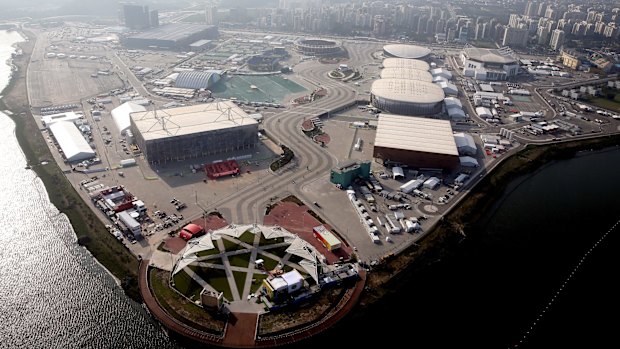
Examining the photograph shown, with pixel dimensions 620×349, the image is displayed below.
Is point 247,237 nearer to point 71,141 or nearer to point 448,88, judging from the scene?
point 71,141

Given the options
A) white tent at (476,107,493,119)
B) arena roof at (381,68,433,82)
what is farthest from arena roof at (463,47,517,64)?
white tent at (476,107,493,119)

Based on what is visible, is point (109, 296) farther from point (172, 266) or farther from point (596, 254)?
point (596, 254)

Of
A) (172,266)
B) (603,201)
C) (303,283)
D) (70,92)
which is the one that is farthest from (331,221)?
(70,92)

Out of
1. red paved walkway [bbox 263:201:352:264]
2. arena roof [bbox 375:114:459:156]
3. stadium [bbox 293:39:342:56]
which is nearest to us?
red paved walkway [bbox 263:201:352:264]

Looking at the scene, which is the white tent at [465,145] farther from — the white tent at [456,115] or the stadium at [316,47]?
the stadium at [316,47]

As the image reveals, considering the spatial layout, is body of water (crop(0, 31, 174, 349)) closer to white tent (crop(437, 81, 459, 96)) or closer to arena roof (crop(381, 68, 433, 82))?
arena roof (crop(381, 68, 433, 82))

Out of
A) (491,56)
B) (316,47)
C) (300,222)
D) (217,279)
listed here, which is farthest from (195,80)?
(491,56)

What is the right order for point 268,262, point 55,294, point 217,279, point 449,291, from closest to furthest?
point 55,294 < point 217,279 < point 449,291 < point 268,262
